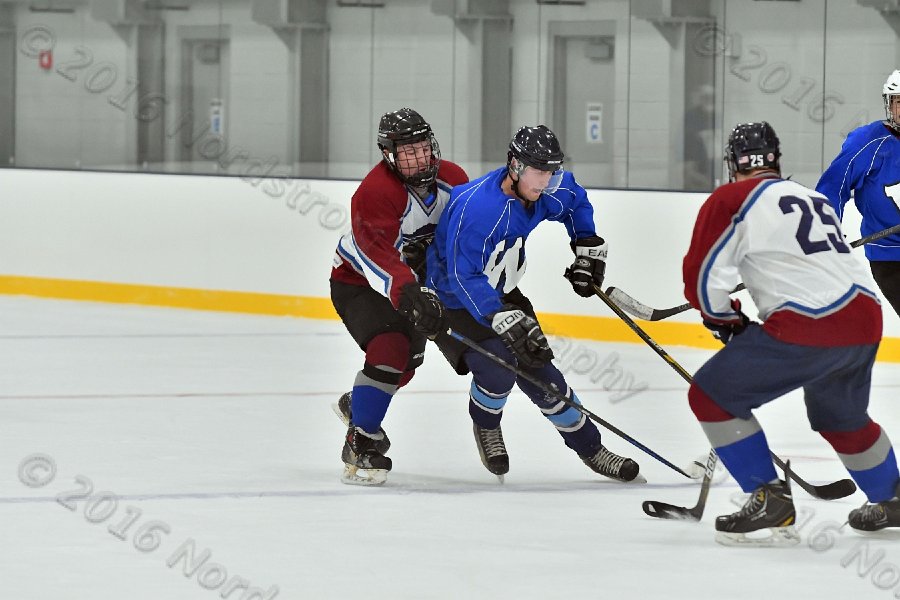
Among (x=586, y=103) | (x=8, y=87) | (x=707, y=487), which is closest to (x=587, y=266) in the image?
(x=707, y=487)

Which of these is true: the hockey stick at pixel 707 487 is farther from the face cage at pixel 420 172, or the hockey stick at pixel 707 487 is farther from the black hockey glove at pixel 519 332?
the face cage at pixel 420 172

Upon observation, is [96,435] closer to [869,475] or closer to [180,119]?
[869,475]

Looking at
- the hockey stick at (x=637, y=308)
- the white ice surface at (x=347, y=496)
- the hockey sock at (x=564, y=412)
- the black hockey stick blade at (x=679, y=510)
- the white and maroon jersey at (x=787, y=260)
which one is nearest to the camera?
the white ice surface at (x=347, y=496)

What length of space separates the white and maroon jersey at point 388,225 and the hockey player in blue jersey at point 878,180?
123 cm

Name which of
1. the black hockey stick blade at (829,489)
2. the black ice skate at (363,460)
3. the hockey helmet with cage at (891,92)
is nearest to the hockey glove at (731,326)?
the black hockey stick blade at (829,489)

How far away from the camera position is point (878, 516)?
141 inches

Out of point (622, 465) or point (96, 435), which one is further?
point (96, 435)

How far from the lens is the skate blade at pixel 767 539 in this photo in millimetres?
3553

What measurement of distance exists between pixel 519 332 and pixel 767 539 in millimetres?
838

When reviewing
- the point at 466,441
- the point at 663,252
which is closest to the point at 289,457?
the point at 466,441

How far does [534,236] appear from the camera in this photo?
26.6 ft

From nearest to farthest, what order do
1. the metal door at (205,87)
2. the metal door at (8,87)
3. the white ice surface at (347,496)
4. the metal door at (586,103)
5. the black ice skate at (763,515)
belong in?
the white ice surface at (347,496) → the black ice skate at (763,515) → the metal door at (586,103) → the metal door at (205,87) → the metal door at (8,87)

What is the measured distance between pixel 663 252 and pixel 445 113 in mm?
1847

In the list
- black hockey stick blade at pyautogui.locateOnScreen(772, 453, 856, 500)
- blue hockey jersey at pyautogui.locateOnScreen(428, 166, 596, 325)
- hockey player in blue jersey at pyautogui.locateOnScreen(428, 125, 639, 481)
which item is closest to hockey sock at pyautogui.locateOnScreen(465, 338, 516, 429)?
hockey player in blue jersey at pyautogui.locateOnScreen(428, 125, 639, 481)
